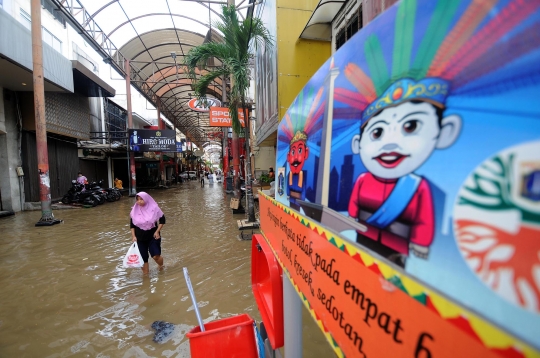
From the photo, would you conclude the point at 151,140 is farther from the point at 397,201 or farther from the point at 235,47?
the point at 397,201

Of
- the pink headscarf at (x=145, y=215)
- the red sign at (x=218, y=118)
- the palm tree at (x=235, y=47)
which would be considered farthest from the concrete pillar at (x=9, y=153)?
the pink headscarf at (x=145, y=215)

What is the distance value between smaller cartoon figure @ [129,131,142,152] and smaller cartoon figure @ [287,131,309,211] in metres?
16.7

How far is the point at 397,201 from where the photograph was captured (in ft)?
2.73

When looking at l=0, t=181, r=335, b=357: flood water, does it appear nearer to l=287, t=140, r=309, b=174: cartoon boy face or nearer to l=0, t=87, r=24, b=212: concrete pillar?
l=287, t=140, r=309, b=174: cartoon boy face

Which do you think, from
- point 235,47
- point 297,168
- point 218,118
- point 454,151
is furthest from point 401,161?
point 218,118

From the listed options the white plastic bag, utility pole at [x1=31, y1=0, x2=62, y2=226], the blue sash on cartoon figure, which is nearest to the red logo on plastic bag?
the white plastic bag

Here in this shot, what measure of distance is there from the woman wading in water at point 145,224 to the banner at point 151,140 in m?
13.3

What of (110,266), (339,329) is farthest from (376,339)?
(110,266)

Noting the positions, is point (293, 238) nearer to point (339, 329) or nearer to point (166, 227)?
point (339, 329)

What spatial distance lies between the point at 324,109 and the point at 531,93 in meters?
0.93

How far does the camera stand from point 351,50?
1131mm

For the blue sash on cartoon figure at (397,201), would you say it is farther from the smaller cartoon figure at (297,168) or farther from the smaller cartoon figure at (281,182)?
the smaller cartoon figure at (281,182)

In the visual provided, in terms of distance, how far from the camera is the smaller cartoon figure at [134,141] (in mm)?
16188

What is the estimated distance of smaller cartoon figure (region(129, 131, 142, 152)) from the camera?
1619 centimetres
